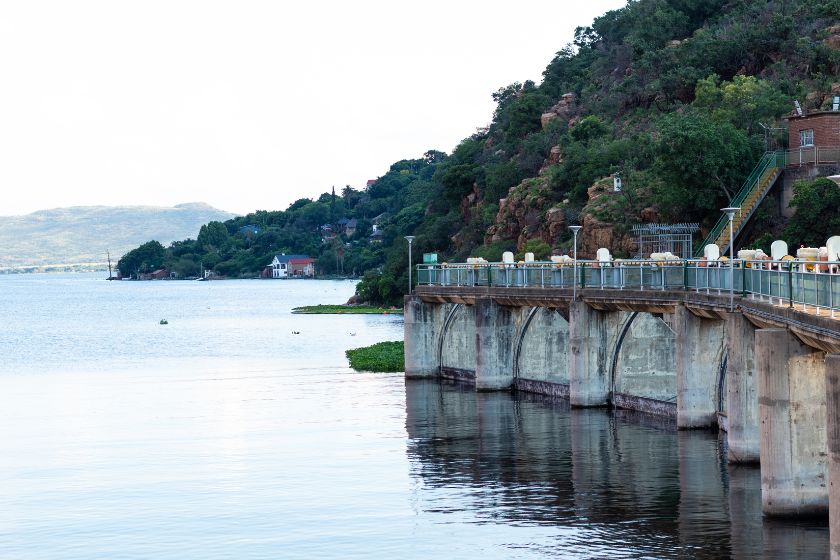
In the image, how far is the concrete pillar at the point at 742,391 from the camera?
38.3 m

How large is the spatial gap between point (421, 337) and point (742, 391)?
119ft

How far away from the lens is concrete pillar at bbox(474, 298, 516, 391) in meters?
63.8

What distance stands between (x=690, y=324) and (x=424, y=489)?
11671 mm

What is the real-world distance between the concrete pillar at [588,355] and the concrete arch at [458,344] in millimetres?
15025

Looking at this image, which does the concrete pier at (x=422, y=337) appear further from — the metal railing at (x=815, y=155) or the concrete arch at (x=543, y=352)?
the metal railing at (x=815, y=155)

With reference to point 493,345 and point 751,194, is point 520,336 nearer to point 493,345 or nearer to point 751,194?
point 493,345

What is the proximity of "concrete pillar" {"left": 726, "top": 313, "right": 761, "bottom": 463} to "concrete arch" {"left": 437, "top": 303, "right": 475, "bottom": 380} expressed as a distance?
99.9 ft

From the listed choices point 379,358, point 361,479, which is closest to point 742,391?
point 361,479

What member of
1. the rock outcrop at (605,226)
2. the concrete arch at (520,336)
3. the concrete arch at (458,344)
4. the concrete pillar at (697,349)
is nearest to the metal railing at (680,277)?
the concrete pillar at (697,349)

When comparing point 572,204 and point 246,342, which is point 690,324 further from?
point 246,342

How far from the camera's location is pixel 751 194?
263 ft

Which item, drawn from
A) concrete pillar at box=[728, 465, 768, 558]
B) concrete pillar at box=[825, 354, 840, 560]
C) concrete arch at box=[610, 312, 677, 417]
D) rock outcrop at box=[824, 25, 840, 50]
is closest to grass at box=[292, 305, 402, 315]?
rock outcrop at box=[824, 25, 840, 50]

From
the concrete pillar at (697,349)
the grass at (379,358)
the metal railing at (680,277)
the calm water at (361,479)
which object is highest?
the metal railing at (680,277)

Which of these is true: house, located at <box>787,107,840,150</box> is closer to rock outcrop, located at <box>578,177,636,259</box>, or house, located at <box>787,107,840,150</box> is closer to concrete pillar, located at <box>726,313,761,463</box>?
rock outcrop, located at <box>578,177,636,259</box>
